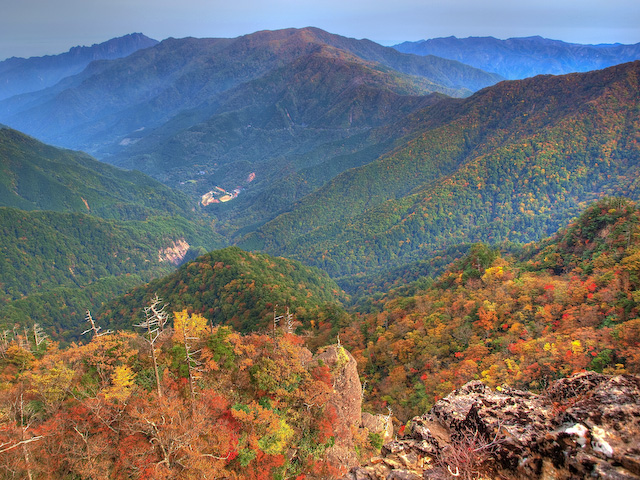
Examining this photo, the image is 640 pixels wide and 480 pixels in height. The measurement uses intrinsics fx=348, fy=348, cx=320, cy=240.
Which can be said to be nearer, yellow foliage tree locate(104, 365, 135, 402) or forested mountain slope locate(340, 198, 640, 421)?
yellow foliage tree locate(104, 365, 135, 402)

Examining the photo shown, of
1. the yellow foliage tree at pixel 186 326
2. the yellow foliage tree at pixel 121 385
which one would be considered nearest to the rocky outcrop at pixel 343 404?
the yellow foliage tree at pixel 186 326

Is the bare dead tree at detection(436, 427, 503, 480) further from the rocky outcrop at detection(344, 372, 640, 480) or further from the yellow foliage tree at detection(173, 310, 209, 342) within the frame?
the yellow foliage tree at detection(173, 310, 209, 342)

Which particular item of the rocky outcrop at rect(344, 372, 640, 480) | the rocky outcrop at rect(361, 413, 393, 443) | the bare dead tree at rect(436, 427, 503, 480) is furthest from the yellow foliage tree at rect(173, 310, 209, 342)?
the bare dead tree at rect(436, 427, 503, 480)

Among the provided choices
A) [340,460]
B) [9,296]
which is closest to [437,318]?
[340,460]

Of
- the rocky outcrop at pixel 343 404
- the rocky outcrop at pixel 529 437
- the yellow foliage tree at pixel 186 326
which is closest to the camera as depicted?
the rocky outcrop at pixel 529 437

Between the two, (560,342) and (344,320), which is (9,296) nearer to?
(344,320)

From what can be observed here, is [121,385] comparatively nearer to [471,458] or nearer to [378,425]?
[471,458]

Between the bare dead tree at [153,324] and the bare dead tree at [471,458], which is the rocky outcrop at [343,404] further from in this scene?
the bare dead tree at [471,458]

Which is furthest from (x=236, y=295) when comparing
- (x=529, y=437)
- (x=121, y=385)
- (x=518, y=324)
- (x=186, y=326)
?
(x=529, y=437)
